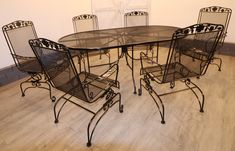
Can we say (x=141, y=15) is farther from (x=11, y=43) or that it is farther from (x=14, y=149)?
(x=14, y=149)

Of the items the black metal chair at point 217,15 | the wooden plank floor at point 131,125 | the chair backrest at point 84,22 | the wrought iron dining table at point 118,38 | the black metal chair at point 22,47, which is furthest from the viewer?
the chair backrest at point 84,22

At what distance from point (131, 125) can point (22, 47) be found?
1.95 meters

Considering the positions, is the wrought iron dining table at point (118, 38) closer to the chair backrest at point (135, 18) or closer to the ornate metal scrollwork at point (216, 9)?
the chair backrest at point (135, 18)

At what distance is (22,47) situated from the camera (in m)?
Answer: 2.85

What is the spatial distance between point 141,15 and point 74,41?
1507mm

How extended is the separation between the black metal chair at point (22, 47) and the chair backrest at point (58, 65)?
0.65 metres

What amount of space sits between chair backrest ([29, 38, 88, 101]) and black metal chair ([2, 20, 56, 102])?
2.14 feet

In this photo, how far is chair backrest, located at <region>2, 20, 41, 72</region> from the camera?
102 inches

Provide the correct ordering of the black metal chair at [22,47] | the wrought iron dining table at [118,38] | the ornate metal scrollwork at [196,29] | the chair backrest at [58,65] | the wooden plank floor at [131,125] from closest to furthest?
1. the chair backrest at [58,65]
2. the ornate metal scrollwork at [196,29]
3. the wooden plank floor at [131,125]
4. the wrought iron dining table at [118,38]
5. the black metal chair at [22,47]

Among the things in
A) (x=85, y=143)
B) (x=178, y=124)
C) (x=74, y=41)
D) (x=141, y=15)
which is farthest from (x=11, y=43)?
(x=178, y=124)

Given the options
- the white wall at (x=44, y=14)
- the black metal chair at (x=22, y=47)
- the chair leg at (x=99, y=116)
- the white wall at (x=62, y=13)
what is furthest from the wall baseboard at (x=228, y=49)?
the black metal chair at (x=22, y=47)

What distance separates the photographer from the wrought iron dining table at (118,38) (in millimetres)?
2189

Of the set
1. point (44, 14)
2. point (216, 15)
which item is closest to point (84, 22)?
point (44, 14)

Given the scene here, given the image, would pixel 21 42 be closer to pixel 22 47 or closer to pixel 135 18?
pixel 22 47
